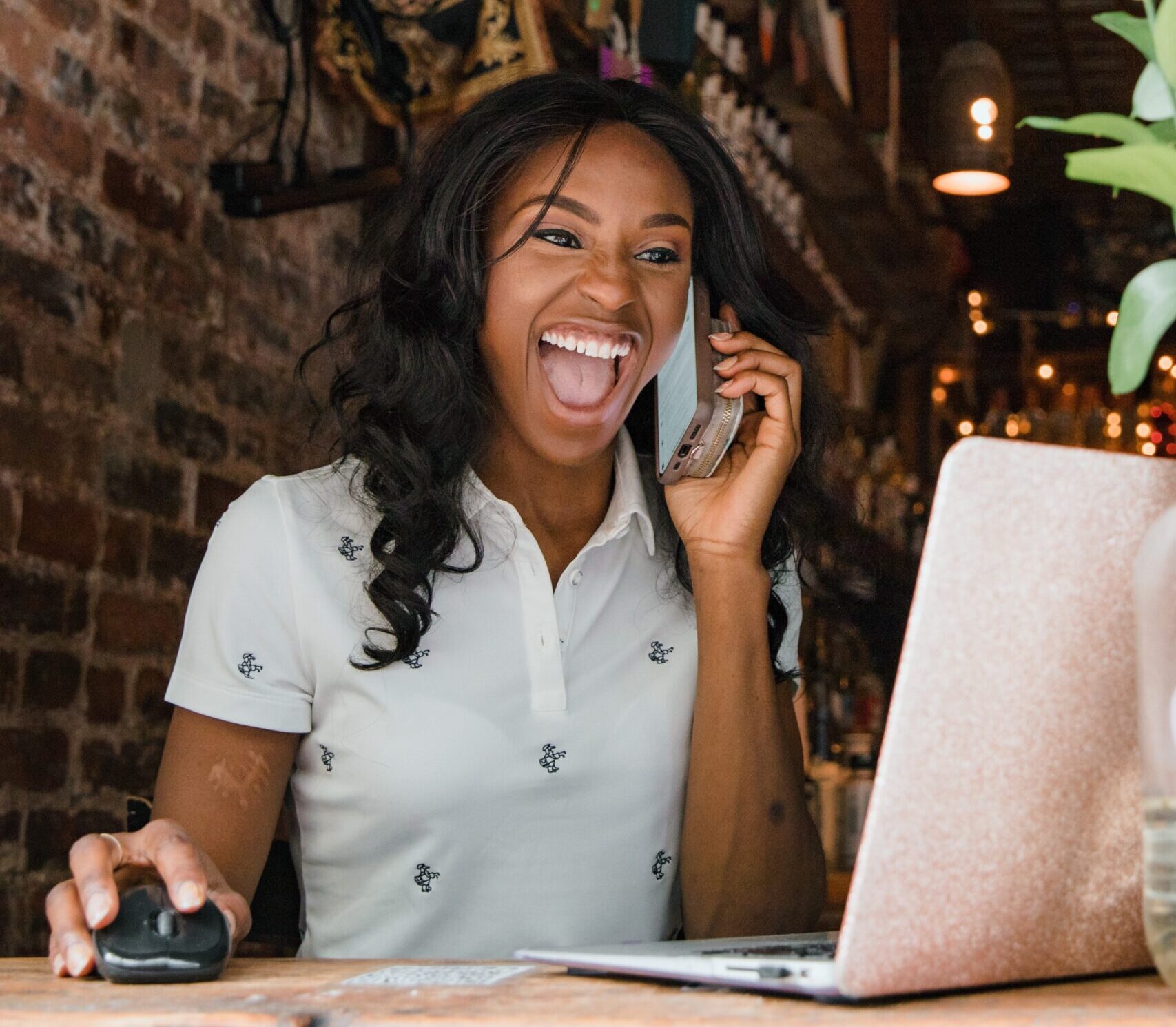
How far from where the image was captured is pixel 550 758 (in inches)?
61.0

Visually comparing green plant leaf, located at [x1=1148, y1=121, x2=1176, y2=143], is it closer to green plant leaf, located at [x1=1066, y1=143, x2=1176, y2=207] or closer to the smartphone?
green plant leaf, located at [x1=1066, y1=143, x2=1176, y2=207]

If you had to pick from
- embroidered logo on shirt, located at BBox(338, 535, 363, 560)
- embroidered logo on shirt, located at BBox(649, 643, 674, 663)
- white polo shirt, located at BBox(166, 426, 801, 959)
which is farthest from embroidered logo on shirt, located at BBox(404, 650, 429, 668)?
embroidered logo on shirt, located at BBox(649, 643, 674, 663)

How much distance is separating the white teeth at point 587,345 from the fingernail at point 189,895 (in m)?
0.91

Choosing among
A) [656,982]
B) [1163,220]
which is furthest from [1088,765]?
[1163,220]

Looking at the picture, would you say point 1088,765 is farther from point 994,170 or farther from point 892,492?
point 892,492

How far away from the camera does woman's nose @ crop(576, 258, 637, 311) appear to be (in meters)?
1.65

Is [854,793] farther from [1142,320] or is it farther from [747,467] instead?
[1142,320]

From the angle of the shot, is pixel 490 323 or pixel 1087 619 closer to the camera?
pixel 1087 619

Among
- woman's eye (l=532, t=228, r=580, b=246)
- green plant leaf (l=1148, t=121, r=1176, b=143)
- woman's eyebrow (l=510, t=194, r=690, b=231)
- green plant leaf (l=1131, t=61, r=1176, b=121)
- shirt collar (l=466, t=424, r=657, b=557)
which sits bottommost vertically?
shirt collar (l=466, t=424, r=657, b=557)

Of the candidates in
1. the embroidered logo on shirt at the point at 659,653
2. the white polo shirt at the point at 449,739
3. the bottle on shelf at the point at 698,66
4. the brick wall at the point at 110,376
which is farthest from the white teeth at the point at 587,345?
the bottle on shelf at the point at 698,66

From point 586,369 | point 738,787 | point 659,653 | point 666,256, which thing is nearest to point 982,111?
point 666,256

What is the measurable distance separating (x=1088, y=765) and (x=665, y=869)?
926 millimetres

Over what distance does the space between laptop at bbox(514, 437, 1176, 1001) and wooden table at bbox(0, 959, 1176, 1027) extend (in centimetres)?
1

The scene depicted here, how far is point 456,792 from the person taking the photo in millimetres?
1510
